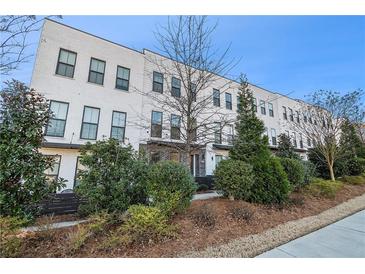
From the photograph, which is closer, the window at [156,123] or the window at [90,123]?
the window at [90,123]

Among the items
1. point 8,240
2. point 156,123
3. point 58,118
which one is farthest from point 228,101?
point 8,240

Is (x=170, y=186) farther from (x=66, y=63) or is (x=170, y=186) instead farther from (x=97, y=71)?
(x=66, y=63)

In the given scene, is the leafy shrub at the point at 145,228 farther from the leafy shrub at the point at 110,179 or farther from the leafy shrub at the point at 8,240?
the leafy shrub at the point at 8,240

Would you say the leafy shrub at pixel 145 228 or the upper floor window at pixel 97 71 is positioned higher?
the upper floor window at pixel 97 71

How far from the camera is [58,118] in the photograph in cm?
980

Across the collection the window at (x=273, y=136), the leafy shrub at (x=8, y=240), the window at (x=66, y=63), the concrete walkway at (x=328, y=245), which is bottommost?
the concrete walkway at (x=328, y=245)

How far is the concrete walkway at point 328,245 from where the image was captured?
10.7 ft

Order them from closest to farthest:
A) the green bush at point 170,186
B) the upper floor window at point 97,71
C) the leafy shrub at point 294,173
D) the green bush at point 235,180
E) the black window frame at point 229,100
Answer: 1. the green bush at point 170,186
2. the green bush at point 235,180
3. the leafy shrub at point 294,173
4. the upper floor window at point 97,71
5. the black window frame at point 229,100

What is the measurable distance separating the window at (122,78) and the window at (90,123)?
214cm

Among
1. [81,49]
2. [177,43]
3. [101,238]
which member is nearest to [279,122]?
[177,43]

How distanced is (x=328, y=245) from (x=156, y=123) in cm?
1044

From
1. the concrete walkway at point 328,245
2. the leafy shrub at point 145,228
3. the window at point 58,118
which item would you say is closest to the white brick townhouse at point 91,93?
the window at point 58,118

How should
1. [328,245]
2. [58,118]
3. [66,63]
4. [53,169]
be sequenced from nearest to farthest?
[328,245]
[53,169]
[58,118]
[66,63]

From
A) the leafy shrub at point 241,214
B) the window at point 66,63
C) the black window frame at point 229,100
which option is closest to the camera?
the leafy shrub at point 241,214
